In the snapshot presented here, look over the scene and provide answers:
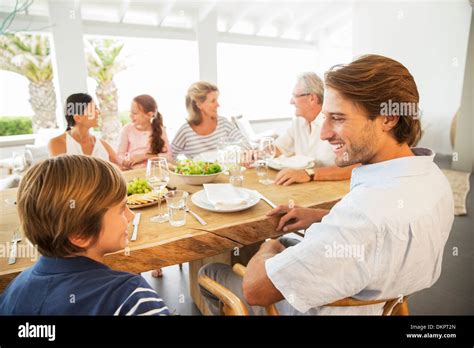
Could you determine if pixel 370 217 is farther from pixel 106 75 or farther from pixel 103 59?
pixel 103 59

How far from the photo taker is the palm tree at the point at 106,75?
502cm

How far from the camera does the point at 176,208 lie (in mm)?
1150

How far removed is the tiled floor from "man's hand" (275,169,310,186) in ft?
2.08

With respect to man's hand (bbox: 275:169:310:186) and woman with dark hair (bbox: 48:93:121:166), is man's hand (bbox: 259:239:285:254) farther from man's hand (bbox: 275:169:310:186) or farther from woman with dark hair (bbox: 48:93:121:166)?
woman with dark hair (bbox: 48:93:121:166)

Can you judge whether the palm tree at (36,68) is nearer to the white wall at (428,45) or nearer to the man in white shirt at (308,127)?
the man in white shirt at (308,127)

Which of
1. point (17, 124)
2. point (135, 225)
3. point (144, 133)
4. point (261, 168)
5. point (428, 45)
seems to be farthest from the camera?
point (17, 124)

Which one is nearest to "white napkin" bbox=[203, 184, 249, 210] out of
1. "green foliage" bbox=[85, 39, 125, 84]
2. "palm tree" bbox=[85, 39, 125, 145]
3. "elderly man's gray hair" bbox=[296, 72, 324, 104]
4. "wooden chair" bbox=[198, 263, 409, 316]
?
"wooden chair" bbox=[198, 263, 409, 316]

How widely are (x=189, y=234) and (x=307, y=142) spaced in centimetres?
133

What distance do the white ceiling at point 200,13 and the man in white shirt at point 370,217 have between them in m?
3.87

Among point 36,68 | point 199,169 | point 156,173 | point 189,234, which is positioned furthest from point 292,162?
point 36,68

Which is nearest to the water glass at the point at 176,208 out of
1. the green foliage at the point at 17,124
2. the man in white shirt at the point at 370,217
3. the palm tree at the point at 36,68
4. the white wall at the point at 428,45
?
the man in white shirt at the point at 370,217
